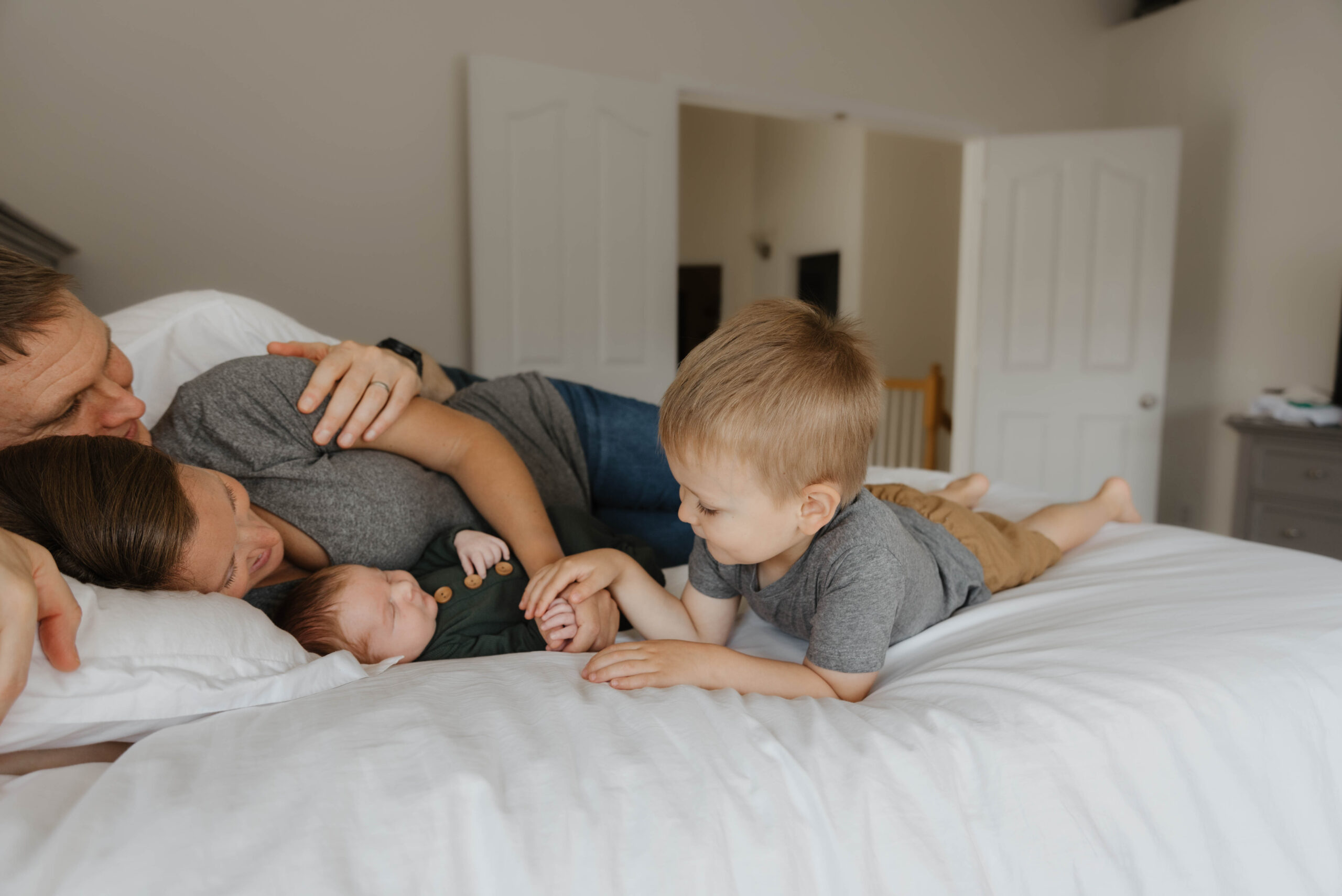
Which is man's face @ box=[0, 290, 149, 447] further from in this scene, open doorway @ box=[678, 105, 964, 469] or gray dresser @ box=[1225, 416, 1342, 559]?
open doorway @ box=[678, 105, 964, 469]

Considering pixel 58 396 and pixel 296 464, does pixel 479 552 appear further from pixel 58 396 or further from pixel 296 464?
pixel 58 396

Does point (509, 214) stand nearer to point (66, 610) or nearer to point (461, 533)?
point (461, 533)

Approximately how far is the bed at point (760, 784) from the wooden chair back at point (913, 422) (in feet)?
14.0

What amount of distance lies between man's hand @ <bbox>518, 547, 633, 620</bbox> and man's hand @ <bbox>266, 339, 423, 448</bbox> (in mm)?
344

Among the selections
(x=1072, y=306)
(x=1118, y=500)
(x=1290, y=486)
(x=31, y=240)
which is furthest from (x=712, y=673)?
(x=1072, y=306)

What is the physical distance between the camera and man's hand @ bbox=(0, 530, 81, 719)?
528 mm

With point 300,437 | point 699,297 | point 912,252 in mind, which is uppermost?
point 912,252

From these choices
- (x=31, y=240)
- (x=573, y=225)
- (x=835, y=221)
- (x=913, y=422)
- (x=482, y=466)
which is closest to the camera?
(x=482, y=466)

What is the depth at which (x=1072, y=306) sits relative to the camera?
404 centimetres

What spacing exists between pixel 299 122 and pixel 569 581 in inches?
103

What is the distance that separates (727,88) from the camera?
358cm

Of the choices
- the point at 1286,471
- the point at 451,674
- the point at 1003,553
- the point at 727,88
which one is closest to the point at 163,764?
the point at 451,674

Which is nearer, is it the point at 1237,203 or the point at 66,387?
the point at 66,387

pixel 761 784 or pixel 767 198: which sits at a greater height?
pixel 767 198
